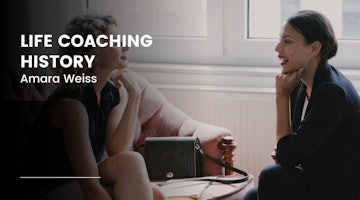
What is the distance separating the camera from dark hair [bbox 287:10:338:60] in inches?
95.7

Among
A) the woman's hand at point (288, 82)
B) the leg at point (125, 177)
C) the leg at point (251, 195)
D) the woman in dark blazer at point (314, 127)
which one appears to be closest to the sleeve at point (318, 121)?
the woman in dark blazer at point (314, 127)

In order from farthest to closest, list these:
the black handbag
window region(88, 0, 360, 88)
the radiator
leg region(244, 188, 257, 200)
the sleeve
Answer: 1. the radiator
2. window region(88, 0, 360, 88)
3. the black handbag
4. leg region(244, 188, 257, 200)
5. the sleeve

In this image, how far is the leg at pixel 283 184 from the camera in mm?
2426

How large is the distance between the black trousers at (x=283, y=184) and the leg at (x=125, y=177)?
42 centimetres

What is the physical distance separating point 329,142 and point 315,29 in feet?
1.25

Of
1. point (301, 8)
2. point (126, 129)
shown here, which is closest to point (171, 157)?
point (126, 129)

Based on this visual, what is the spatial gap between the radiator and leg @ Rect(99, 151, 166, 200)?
0.57 metres

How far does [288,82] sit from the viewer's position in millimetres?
2508

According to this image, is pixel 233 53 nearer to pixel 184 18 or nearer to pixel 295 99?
pixel 184 18

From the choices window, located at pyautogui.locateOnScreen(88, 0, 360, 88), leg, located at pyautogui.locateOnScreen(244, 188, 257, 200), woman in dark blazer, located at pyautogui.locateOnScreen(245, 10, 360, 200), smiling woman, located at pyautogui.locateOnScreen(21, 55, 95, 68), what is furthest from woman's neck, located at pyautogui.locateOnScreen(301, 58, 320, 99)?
smiling woman, located at pyautogui.locateOnScreen(21, 55, 95, 68)

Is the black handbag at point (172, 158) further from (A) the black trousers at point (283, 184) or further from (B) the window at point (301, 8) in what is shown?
(B) the window at point (301, 8)

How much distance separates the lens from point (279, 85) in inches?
99.3

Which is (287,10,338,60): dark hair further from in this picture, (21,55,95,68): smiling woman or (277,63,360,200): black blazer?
(21,55,95,68): smiling woman

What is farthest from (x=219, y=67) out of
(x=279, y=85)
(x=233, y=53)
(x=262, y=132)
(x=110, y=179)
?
(x=110, y=179)
